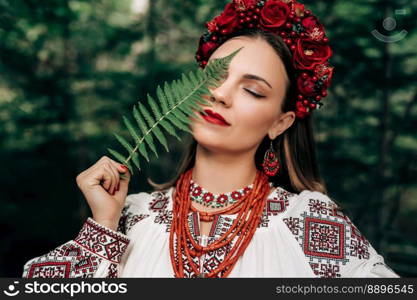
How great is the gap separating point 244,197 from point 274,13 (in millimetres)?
831

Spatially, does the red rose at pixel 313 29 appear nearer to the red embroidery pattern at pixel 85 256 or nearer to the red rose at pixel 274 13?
the red rose at pixel 274 13

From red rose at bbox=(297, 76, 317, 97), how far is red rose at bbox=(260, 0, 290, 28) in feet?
0.87

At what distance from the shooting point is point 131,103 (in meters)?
4.39

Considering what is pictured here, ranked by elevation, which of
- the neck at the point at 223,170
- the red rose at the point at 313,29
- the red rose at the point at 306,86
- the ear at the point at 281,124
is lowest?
the neck at the point at 223,170

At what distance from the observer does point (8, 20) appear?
3057 mm

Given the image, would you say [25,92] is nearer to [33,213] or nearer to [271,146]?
[33,213]

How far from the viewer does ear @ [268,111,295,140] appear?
6.54 ft

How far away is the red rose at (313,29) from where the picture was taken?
76.0 inches

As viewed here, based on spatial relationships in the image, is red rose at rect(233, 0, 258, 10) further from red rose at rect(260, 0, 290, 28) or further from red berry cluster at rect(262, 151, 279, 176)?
red berry cluster at rect(262, 151, 279, 176)

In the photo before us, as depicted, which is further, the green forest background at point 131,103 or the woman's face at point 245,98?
the green forest background at point 131,103

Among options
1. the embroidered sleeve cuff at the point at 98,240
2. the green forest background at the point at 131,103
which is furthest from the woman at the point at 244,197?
the green forest background at the point at 131,103

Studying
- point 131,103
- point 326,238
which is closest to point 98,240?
point 326,238

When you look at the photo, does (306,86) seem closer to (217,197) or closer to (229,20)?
(229,20)

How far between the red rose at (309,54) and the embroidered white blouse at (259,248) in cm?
57
